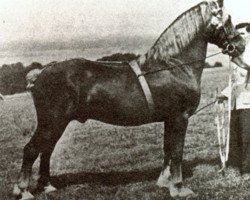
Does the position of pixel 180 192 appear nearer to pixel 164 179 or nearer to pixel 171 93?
pixel 164 179

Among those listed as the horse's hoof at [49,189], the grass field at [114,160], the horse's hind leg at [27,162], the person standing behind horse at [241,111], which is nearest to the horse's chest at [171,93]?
the person standing behind horse at [241,111]

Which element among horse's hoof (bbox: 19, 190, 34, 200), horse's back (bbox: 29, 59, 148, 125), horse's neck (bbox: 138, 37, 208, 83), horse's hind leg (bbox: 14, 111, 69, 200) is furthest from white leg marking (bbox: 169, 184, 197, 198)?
horse's hoof (bbox: 19, 190, 34, 200)

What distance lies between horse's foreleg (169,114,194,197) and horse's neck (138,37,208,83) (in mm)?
388

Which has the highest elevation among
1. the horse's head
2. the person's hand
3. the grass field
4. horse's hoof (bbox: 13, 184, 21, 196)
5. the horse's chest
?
the horse's head

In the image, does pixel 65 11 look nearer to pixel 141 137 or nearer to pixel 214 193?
pixel 141 137

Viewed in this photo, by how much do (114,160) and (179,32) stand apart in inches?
56.7

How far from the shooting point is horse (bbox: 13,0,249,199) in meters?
3.23

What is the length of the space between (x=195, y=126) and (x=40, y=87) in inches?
97.2

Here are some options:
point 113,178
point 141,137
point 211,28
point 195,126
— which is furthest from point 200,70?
point 195,126

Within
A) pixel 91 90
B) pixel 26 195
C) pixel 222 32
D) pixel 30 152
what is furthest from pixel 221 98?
pixel 26 195

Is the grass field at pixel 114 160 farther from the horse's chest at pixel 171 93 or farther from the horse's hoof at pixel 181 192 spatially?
the horse's chest at pixel 171 93

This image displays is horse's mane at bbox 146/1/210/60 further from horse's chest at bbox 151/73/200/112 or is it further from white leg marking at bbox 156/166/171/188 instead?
white leg marking at bbox 156/166/171/188

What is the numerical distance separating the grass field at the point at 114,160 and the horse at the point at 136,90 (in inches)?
10.6

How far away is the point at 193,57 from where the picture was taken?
3.41m
